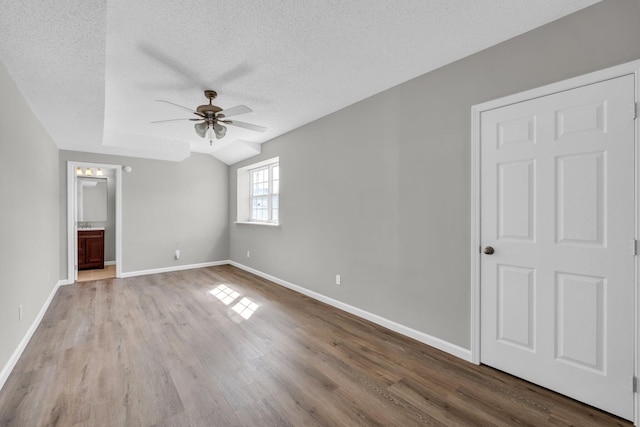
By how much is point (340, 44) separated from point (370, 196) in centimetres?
154

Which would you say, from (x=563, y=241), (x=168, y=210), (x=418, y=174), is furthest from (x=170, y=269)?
(x=563, y=241)

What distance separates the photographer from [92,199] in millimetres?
6438

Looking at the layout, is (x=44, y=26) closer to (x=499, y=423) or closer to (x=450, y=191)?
(x=450, y=191)

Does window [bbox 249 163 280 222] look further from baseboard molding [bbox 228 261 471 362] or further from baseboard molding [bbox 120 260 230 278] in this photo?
baseboard molding [bbox 228 261 471 362]

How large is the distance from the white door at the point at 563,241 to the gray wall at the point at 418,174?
0.60 ft

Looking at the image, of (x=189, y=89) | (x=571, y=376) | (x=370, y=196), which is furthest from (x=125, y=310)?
(x=571, y=376)

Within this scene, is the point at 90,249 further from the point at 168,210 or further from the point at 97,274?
the point at 168,210

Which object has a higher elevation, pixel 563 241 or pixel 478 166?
pixel 478 166

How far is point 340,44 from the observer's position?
7.20ft

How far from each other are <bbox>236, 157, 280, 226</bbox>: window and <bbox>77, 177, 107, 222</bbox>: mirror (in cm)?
337

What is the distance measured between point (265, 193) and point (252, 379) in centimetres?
382

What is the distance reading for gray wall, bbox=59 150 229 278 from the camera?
5234 mm

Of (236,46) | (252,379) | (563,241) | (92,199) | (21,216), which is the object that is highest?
(236,46)

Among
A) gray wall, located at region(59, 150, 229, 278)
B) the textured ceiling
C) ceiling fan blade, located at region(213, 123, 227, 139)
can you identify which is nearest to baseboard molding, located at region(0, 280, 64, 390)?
gray wall, located at region(59, 150, 229, 278)
